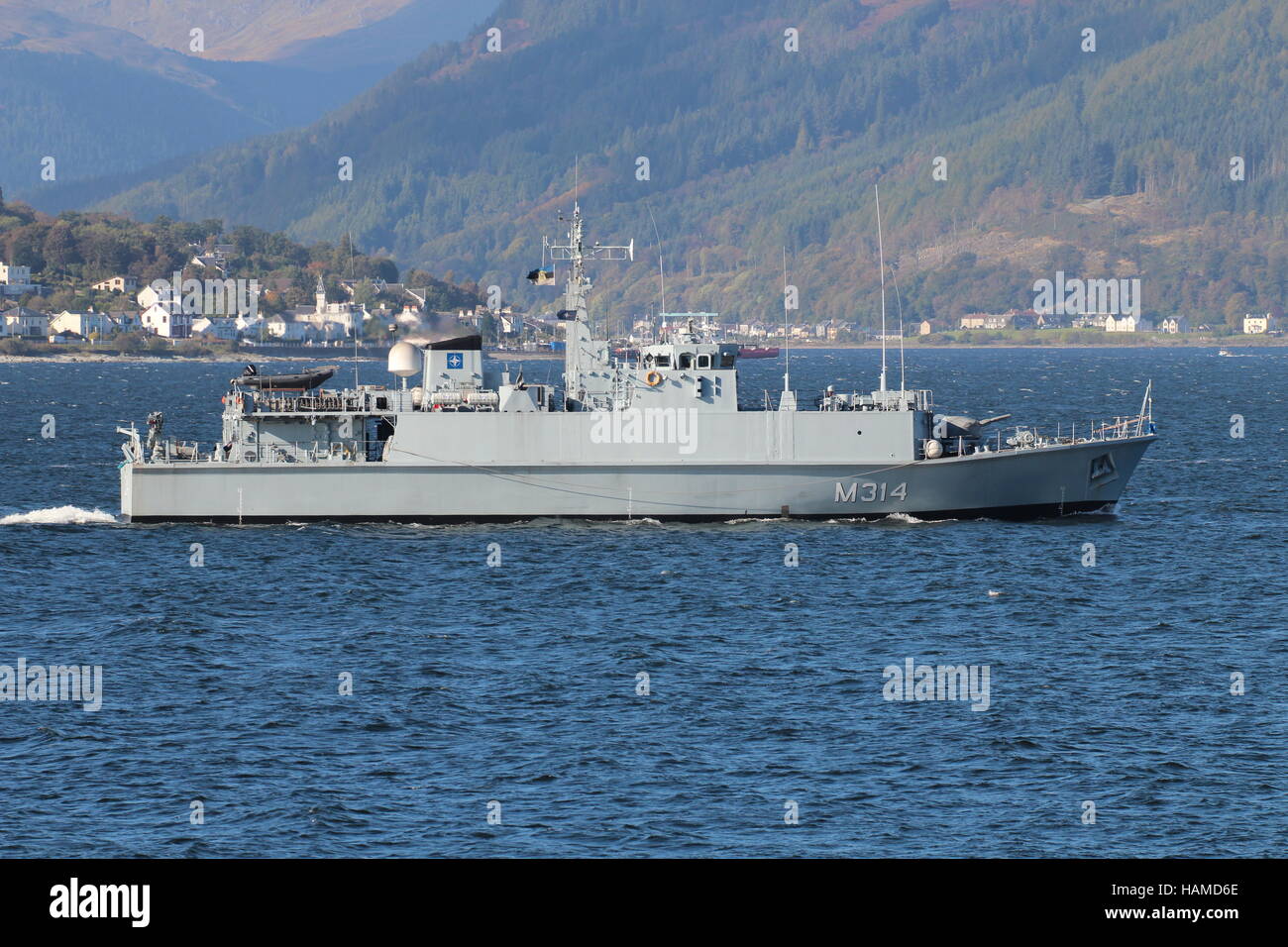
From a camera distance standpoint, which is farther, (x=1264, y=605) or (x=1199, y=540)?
(x=1199, y=540)

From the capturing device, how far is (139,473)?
45.5 meters

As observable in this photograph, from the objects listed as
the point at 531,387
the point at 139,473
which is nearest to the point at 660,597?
the point at 531,387

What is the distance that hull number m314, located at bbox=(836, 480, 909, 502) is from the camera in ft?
147

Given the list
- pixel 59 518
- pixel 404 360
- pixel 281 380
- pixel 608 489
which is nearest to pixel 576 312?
pixel 608 489

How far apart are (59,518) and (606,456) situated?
58.2 feet

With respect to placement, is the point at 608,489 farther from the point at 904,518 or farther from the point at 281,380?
the point at 281,380

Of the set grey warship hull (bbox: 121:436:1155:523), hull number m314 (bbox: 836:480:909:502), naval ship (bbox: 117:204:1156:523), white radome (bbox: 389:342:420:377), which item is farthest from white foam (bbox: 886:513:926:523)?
white radome (bbox: 389:342:420:377)

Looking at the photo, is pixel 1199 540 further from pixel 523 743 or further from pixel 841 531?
pixel 523 743

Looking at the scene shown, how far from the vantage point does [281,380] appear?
47000mm

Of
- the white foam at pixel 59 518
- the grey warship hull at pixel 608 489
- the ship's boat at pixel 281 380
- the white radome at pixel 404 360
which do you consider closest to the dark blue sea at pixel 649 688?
the white foam at pixel 59 518

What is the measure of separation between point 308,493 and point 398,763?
22.6 meters
